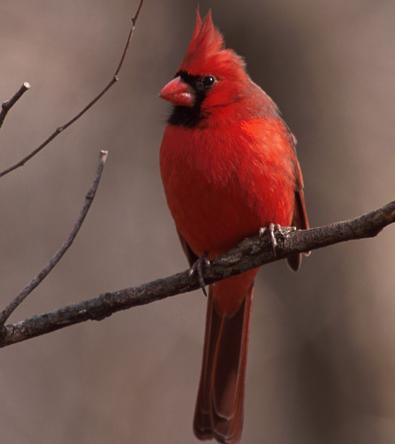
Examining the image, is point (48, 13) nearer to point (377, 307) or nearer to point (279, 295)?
point (279, 295)

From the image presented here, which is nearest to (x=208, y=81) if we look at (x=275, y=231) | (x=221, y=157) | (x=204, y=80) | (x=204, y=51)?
(x=204, y=80)

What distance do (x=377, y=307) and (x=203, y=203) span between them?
1.58 m

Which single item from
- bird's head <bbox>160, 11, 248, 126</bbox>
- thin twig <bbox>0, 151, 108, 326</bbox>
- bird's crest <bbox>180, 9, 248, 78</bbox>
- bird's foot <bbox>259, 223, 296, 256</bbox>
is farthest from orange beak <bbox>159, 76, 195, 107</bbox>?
thin twig <bbox>0, 151, 108, 326</bbox>

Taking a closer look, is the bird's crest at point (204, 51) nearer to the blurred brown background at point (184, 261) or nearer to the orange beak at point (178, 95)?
the orange beak at point (178, 95)

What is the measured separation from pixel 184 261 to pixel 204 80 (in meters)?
1.62

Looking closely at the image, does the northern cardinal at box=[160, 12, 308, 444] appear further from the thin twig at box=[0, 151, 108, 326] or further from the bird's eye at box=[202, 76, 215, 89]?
the thin twig at box=[0, 151, 108, 326]

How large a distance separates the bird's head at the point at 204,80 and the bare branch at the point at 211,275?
0.60 metres

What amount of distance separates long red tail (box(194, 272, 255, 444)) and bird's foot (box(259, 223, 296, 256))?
79 cm

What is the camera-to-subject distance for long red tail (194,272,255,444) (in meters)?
4.48

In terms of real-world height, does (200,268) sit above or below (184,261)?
below

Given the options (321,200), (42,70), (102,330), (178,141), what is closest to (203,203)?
(178,141)

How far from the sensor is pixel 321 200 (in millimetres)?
5066

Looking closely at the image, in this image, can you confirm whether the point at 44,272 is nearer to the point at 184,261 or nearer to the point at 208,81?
the point at 208,81

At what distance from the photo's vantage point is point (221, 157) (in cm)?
377
